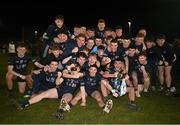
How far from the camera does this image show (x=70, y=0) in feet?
221

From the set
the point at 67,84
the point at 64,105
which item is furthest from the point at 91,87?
the point at 64,105

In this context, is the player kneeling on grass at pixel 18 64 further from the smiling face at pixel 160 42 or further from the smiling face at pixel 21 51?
the smiling face at pixel 160 42

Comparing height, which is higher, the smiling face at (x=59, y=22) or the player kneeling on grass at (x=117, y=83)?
the smiling face at (x=59, y=22)

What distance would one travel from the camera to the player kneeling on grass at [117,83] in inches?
384

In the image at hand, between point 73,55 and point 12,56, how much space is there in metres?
1.94

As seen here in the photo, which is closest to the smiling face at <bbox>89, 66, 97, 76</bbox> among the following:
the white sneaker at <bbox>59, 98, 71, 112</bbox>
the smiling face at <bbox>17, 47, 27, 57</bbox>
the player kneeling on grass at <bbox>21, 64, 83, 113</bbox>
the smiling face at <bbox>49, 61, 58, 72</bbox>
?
the player kneeling on grass at <bbox>21, 64, 83, 113</bbox>

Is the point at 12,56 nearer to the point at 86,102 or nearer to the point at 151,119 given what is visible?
the point at 86,102

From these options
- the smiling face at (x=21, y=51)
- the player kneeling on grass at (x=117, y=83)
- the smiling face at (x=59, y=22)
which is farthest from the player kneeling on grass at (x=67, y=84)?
the smiling face at (x=59, y=22)

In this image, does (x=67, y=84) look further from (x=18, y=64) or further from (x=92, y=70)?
(x=18, y=64)

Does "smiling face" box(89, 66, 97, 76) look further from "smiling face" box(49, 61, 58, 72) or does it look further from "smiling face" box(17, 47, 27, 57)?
"smiling face" box(17, 47, 27, 57)

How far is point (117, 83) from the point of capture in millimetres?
9922

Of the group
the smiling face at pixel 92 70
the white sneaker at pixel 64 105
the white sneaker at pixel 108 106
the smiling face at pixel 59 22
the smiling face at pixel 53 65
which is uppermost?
the smiling face at pixel 59 22

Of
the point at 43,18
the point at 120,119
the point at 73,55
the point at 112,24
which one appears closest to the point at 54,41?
the point at 73,55

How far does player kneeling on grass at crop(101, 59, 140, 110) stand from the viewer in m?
9.75
